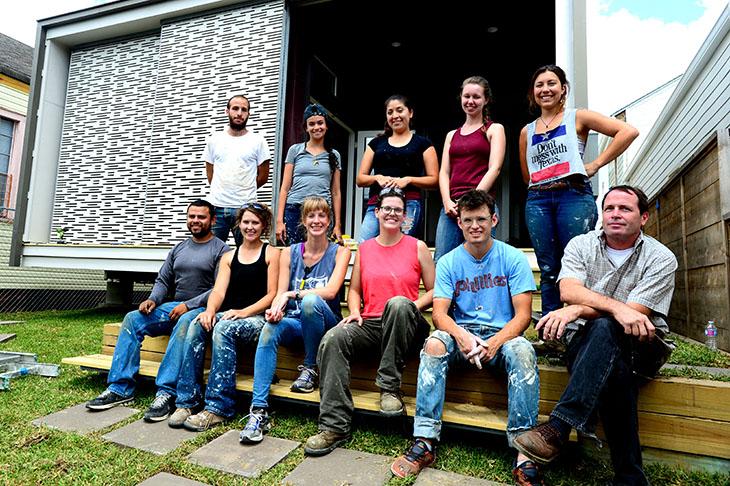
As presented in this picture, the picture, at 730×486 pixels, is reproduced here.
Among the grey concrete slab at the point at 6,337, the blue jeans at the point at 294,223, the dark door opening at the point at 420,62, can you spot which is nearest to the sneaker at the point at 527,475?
the blue jeans at the point at 294,223

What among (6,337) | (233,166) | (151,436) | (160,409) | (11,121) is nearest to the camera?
(151,436)

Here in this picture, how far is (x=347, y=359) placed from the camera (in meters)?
2.23

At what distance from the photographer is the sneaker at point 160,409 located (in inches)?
92.3

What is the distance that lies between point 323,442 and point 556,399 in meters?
1.08

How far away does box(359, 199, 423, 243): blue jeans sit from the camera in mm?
2787

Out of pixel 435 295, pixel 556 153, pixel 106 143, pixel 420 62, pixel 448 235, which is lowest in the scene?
pixel 435 295

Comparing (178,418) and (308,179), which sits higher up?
(308,179)

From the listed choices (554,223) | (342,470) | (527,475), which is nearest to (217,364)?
(342,470)

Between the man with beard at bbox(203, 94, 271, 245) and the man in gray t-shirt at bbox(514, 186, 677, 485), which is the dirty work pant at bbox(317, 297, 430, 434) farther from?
the man with beard at bbox(203, 94, 271, 245)

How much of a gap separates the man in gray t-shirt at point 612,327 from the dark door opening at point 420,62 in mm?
3843

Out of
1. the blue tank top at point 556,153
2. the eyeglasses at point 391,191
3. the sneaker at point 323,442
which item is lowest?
the sneaker at point 323,442

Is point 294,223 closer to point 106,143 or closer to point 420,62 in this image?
point 106,143

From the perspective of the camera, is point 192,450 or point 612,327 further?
point 192,450

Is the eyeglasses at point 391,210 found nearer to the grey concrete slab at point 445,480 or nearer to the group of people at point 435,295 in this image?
the group of people at point 435,295
